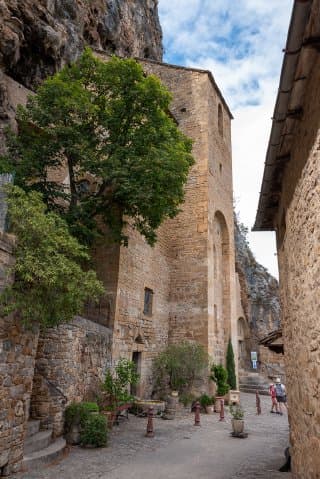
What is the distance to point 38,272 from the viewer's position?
5953mm

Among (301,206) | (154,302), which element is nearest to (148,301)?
(154,302)

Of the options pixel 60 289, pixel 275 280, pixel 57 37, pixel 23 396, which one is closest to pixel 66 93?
pixel 57 37

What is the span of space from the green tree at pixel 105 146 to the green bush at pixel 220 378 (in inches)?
295

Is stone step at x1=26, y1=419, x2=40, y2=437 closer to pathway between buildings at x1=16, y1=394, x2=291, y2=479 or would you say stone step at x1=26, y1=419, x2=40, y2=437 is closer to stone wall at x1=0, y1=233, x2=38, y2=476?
pathway between buildings at x1=16, y1=394, x2=291, y2=479

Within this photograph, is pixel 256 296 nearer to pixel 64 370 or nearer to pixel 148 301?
pixel 148 301

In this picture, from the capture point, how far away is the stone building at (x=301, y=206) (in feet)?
11.0

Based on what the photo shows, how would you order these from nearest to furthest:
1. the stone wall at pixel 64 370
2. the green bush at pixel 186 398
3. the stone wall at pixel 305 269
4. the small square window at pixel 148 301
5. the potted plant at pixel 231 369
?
the stone wall at pixel 305 269 < the stone wall at pixel 64 370 < the green bush at pixel 186 398 < the small square window at pixel 148 301 < the potted plant at pixel 231 369

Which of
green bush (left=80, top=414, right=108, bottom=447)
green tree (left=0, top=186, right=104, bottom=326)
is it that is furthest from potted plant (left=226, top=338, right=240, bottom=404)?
green tree (left=0, top=186, right=104, bottom=326)

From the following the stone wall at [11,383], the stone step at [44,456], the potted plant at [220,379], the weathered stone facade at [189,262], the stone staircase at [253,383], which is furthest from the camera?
the stone staircase at [253,383]

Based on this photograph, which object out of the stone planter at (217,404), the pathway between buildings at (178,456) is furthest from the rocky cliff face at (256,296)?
the pathway between buildings at (178,456)

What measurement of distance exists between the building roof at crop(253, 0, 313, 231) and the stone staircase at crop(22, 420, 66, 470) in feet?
19.3

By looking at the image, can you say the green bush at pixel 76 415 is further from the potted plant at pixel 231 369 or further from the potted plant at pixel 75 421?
the potted plant at pixel 231 369

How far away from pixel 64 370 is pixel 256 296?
931 inches

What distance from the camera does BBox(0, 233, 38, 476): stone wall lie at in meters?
5.85
